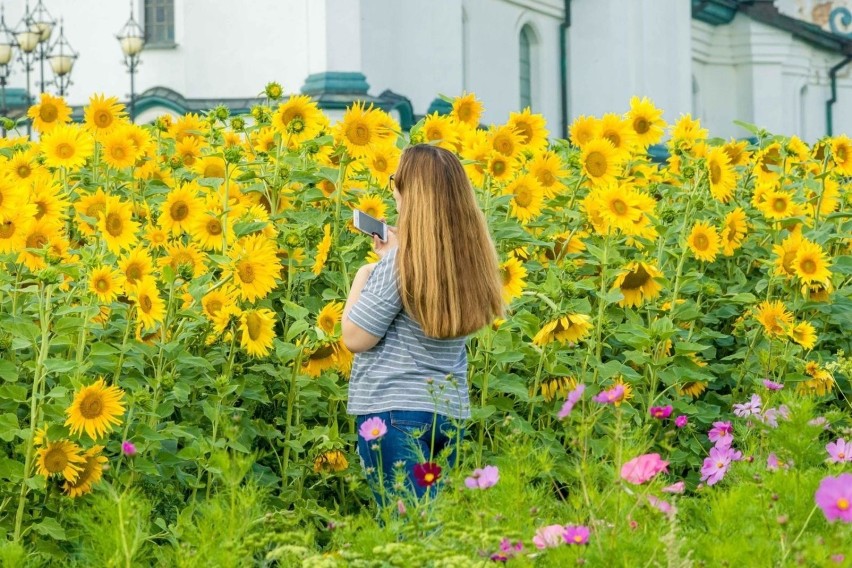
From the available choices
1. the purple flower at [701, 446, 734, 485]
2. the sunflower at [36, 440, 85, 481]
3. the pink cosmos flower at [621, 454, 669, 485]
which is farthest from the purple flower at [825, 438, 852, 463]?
the sunflower at [36, 440, 85, 481]

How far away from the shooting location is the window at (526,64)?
2439cm

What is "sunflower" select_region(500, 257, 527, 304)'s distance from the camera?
4.94 meters

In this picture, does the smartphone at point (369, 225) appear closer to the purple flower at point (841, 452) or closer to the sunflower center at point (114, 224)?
the sunflower center at point (114, 224)

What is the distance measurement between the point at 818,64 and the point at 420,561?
3120cm

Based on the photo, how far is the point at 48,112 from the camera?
18.0 ft

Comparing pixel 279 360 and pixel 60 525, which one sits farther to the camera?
pixel 279 360

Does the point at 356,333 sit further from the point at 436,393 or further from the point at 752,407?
the point at 752,407

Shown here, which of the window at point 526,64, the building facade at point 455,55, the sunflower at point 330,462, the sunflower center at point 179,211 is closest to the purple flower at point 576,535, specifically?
the sunflower at point 330,462

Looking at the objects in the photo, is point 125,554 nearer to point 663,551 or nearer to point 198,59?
point 663,551

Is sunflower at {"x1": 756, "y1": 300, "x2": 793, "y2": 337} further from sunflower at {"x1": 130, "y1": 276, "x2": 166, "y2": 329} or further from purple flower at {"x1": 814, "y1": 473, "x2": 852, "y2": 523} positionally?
purple flower at {"x1": 814, "y1": 473, "x2": 852, "y2": 523}

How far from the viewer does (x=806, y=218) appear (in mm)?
6242

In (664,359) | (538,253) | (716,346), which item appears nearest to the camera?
(664,359)

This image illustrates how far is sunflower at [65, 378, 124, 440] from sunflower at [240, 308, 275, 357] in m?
0.48

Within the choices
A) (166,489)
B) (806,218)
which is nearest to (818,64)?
(806,218)
